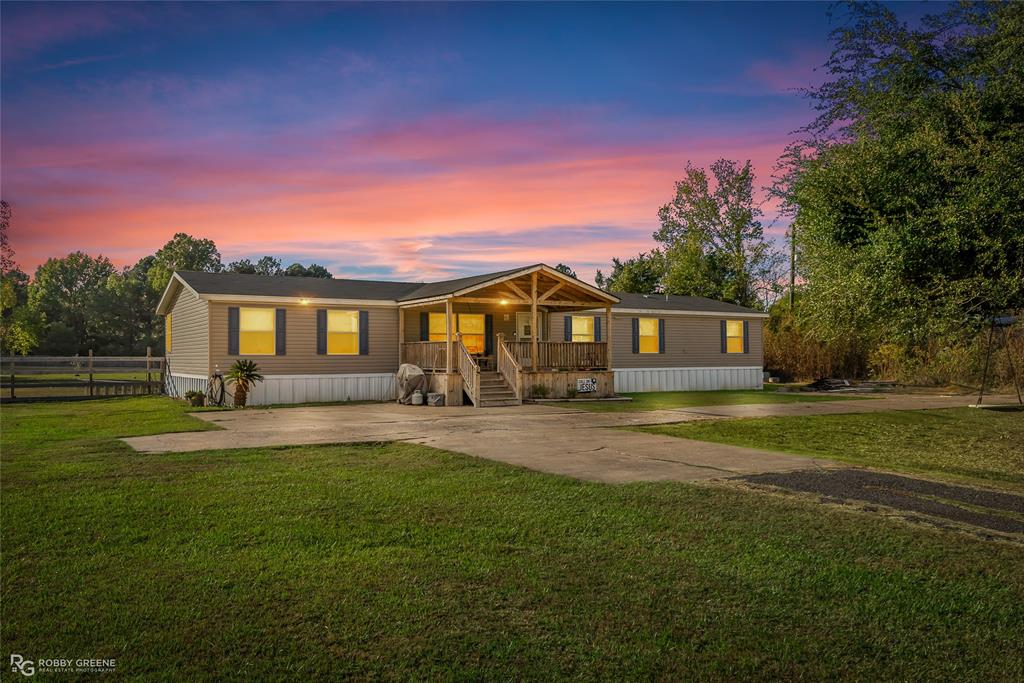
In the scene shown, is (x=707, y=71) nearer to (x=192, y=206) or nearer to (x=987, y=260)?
→ (x=987, y=260)

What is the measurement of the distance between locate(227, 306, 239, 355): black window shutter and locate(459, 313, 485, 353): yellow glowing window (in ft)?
23.0

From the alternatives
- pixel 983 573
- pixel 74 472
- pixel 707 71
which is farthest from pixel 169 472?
pixel 707 71

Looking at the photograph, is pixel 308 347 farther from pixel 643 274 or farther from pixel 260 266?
pixel 260 266

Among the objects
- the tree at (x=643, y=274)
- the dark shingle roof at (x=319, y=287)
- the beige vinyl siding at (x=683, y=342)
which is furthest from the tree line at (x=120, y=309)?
the beige vinyl siding at (x=683, y=342)

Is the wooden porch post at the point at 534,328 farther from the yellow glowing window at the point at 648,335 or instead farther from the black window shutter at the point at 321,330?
the yellow glowing window at the point at 648,335

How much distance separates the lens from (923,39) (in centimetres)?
1113

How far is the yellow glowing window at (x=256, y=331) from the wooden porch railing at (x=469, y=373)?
5.36m

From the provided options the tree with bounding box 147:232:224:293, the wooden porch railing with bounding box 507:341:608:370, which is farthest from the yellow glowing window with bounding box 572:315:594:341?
the tree with bounding box 147:232:224:293

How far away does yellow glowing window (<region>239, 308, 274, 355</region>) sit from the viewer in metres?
19.8

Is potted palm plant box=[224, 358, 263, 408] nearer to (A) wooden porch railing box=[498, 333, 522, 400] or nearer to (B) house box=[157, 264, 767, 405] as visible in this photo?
(B) house box=[157, 264, 767, 405]

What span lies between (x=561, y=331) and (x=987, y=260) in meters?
16.0

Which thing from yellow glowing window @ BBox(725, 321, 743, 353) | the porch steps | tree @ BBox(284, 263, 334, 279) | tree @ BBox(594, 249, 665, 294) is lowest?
the porch steps

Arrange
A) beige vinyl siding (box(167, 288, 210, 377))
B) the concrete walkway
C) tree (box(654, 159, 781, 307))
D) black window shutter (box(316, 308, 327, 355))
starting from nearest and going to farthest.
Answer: the concrete walkway → beige vinyl siding (box(167, 288, 210, 377)) → black window shutter (box(316, 308, 327, 355)) → tree (box(654, 159, 781, 307))

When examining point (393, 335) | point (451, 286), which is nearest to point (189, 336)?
point (393, 335)
